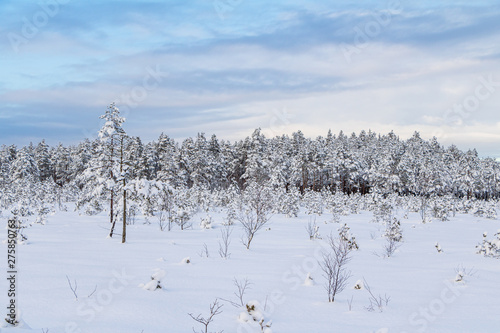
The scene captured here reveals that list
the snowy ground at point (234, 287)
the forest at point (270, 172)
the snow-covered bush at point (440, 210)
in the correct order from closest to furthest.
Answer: the snowy ground at point (234, 287), the snow-covered bush at point (440, 210), the forest at point (270, 172)

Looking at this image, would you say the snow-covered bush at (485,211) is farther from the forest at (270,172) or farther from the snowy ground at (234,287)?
the snowy ground at (234,287)

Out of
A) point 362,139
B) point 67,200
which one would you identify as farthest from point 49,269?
point 362,139

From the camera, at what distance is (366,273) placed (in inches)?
407

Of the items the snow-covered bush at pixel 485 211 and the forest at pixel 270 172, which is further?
the forest at pixel 270 172

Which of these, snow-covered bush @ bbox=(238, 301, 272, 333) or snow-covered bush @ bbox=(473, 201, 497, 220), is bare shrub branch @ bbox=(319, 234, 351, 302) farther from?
snow-covered bush @ bbox=(473, 201, 497, 220)

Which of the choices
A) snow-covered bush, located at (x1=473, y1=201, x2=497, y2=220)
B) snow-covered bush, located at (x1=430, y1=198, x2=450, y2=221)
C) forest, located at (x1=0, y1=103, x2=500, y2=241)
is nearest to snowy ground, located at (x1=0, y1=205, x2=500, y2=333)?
snow-covered bush, located at (x1=430, y1=198, x2=450, y2=221)

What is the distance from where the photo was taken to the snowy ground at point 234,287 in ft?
17.8

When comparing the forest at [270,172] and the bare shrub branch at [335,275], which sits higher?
the forest at [270,172]

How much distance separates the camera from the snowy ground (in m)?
5.43

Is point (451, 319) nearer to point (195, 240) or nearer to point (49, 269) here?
point (49, 269)

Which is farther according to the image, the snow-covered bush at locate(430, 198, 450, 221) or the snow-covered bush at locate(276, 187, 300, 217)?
the snow-covered bush at locate(276, 187, 300, 217)

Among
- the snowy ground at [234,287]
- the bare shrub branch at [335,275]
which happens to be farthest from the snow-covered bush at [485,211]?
the bare shrub branch at [335,275]

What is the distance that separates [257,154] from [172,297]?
160ft

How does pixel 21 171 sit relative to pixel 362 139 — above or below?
below
